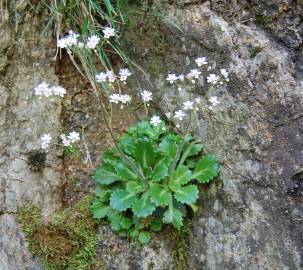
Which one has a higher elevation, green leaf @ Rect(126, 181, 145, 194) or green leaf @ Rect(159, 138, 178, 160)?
green leaf @ Rect(159, 138, 178, 160)

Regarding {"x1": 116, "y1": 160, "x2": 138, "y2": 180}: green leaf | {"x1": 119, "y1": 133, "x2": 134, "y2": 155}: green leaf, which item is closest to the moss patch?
{"x1": 116, "y1": 160, "x2": 138, "y2": 180}: green leaf

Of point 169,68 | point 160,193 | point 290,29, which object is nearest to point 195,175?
point 160,193

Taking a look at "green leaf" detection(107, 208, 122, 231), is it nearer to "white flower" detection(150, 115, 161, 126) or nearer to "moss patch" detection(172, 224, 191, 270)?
"moss patch" detection(172, 224, 191, 270)

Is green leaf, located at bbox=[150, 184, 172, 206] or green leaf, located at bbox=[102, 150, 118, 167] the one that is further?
green leaf, located at bbox=[102, 150, 118, 167]

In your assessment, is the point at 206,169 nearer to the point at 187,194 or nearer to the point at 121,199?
the point at 187,194

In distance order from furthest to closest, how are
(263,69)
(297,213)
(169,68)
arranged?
(169,68) < (263,69) < (297,213)

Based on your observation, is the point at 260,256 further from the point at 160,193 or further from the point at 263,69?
the point at 263,69

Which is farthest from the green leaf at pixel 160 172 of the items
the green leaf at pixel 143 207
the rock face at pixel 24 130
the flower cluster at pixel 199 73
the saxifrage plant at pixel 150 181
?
the rock face at pixel 24 130
